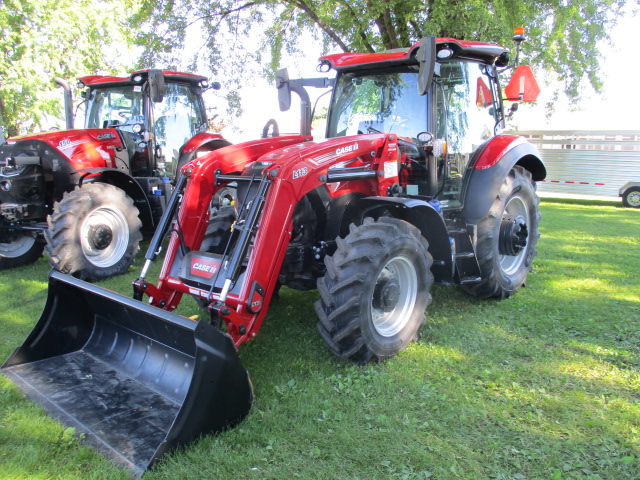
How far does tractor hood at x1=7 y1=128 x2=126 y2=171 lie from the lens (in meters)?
6.66

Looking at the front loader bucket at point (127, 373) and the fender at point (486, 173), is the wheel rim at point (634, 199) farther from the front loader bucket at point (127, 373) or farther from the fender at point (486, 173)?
the front loader bucket at point (127, 373)

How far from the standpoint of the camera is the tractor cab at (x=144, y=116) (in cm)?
729

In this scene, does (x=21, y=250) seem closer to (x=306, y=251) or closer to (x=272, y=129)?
(x=272, y=129)

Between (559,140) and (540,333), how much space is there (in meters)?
14.1

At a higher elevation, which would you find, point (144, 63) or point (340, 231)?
point (144, 63)

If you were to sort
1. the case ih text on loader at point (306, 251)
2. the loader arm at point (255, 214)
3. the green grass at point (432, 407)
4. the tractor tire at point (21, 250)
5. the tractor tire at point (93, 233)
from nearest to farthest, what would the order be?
1. the green grass at point (432, 407)
2. the case ih text on loader at point (306, 251)
3. the loader arm at point (255, 214)
4. the tractor tire at point (93, 233)
5. the tractor tire at point (21, 250)

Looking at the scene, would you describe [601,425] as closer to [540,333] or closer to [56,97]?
[540,333]

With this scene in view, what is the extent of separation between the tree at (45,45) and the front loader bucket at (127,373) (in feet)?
50.2

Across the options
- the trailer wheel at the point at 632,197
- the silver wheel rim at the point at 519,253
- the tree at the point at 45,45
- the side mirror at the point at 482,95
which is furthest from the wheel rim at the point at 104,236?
the trailer wheel at the point at 632,197

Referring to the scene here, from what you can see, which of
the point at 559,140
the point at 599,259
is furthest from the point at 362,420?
the point at 559,140

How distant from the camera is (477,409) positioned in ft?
10.4

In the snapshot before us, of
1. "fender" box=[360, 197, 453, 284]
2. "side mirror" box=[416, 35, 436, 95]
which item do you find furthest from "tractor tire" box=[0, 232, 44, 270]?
"side mirror" box=[416, 35, 436, 95]

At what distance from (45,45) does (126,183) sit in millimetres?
12480

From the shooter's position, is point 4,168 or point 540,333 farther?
point 4,168
